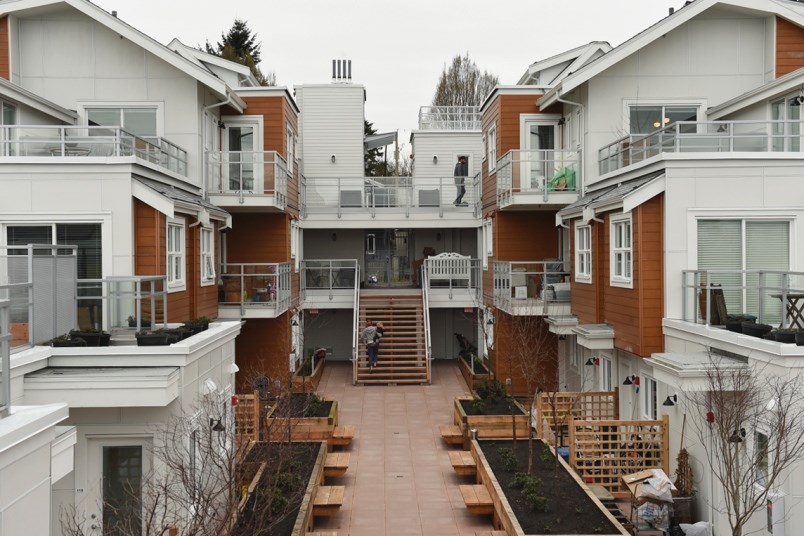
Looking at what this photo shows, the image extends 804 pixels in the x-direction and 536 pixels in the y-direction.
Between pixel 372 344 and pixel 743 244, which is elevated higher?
pixel 743 244

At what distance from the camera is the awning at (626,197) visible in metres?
14.7

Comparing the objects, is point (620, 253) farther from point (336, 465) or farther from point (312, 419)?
point (312, 419)

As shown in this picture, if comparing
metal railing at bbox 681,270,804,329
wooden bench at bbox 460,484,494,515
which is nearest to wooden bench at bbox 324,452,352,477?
wooden bench at bbox 460,484,494,515

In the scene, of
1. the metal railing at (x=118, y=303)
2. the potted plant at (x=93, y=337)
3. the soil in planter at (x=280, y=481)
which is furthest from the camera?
the metal railing at (x=118, y=303)

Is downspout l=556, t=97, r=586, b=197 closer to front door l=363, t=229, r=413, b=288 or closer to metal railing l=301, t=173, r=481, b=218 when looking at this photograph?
metal railing l=301, t=173, r=481, b=218

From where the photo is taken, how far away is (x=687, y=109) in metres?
20.5

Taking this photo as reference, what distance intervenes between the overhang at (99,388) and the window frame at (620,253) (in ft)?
30.0

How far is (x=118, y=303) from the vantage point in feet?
42.5

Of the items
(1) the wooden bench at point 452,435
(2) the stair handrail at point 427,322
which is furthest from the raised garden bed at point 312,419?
(2) the stair handrail at point 427,322

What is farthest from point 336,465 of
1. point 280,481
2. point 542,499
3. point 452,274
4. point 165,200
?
point 452,274

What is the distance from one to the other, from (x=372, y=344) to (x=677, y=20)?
13.0 m

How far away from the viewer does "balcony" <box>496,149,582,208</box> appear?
2192 cm

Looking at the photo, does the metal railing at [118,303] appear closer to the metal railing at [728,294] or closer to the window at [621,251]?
the window at [621,251]

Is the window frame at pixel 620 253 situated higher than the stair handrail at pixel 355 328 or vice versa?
the window frame at pixel 620 253
